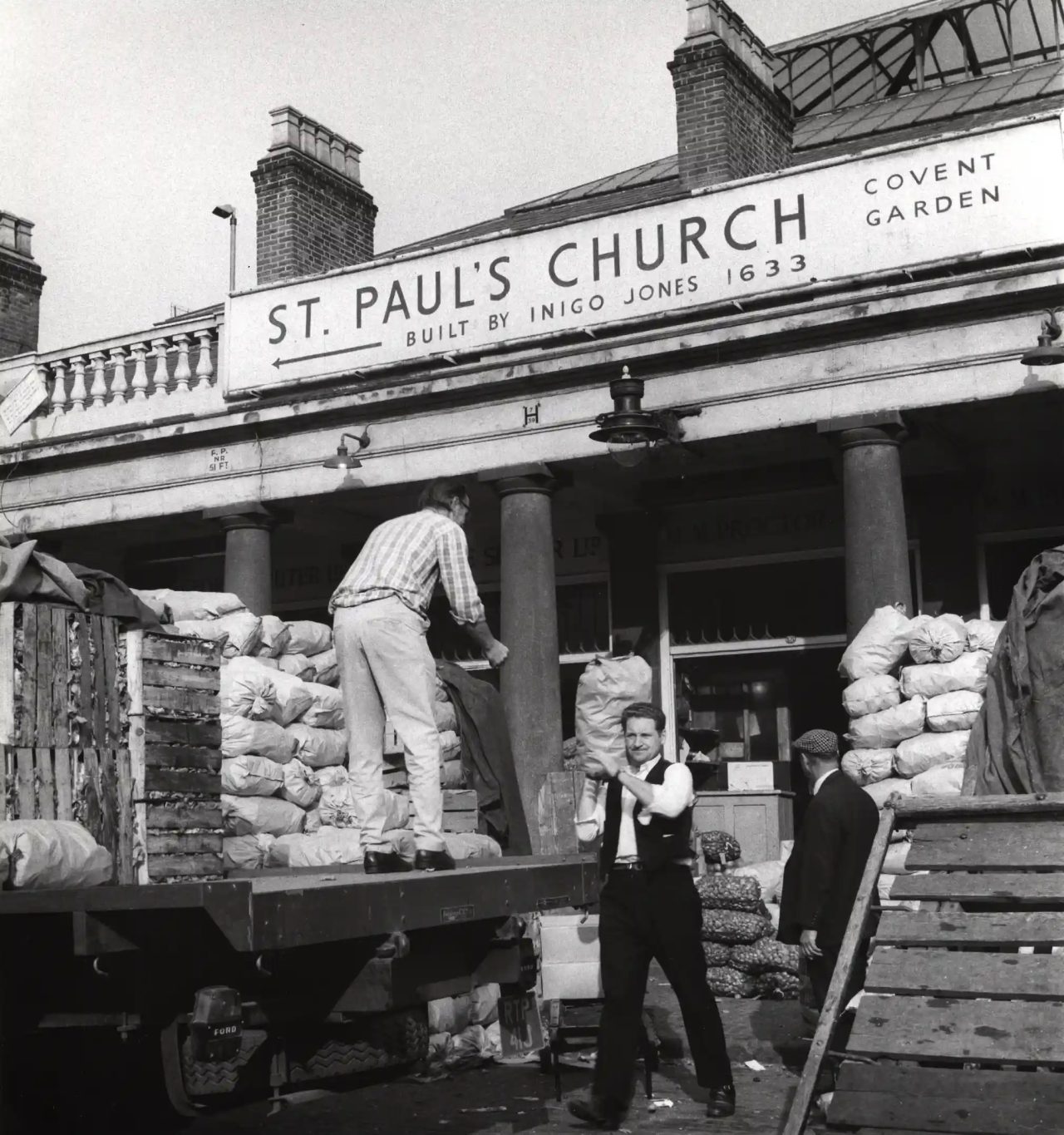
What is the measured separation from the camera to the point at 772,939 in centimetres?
1066

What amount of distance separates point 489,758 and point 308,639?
168 centimetres

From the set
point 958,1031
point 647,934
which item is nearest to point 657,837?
point 647,934

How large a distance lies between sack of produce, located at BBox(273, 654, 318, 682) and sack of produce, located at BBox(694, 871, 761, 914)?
316 cm

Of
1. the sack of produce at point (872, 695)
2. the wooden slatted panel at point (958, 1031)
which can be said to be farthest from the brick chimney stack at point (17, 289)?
the wooden slatted panel at point (958, 1031)

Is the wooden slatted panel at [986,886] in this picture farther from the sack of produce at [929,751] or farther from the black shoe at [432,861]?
the sack of produce at [929,751]

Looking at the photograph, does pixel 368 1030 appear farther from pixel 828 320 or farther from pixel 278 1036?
pixel 828 320

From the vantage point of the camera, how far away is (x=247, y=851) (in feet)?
30.2

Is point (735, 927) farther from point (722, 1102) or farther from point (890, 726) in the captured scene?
point (722, 1102)

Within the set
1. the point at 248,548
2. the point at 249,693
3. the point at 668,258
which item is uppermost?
the point at 668,258

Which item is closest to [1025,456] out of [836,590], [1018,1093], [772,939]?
[836,590]

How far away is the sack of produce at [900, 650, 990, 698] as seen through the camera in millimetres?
10703

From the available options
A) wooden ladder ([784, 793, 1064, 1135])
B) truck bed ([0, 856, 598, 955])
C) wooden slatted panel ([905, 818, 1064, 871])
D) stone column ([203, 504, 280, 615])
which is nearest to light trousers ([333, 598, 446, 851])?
truck bed ([0, 856, 598, 955])

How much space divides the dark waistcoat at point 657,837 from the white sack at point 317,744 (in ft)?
11.1

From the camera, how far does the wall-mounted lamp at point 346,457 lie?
14.5 meters
